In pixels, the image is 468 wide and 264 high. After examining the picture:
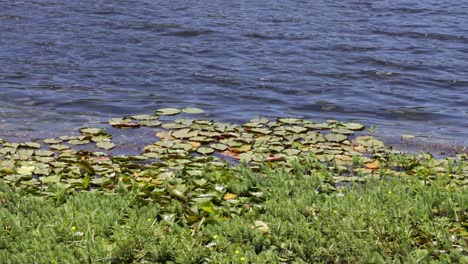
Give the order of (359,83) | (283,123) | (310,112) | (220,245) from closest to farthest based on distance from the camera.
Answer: (220,245)
(283,123)
(310,112)
(359,83)

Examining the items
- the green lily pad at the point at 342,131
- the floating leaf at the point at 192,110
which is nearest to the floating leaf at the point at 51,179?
the floating leaf at the point at 192,110

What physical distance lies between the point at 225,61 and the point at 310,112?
2.69 metres

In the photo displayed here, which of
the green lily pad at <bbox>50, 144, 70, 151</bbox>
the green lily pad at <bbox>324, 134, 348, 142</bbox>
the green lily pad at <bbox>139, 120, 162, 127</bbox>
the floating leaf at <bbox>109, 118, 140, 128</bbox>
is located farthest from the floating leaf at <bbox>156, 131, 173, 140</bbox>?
the green lily pad at <bbox>324, 134, 348, 142</bbox>

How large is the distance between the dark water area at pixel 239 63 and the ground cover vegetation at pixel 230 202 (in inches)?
48.3

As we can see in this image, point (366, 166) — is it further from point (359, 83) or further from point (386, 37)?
point (386, 37)

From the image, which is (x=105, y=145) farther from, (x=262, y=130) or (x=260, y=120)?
(x=260, y=120)

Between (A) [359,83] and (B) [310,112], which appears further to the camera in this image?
(A) [359,83]

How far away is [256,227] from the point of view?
248 inches

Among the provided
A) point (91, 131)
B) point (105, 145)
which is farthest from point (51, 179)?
point (91, 131)

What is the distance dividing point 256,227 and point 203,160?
6.61 feet

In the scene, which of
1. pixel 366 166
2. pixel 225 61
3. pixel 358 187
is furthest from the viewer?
pixel 225 61

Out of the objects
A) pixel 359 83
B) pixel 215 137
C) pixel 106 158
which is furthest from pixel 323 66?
pixel 106 158

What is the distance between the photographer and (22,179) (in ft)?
24.7

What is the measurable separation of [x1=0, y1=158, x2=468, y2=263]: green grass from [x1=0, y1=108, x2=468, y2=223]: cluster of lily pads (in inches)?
9.7
